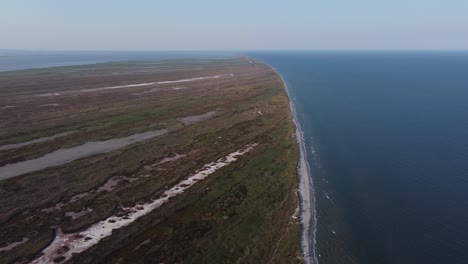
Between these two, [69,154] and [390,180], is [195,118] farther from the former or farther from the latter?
[390,180]

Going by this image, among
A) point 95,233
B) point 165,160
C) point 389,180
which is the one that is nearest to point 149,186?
point 165,160

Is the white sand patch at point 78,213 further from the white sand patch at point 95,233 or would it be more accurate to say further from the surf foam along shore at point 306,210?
the surf foam along shore at point 306,210

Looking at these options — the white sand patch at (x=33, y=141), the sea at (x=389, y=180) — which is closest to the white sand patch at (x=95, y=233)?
the sea at (x=389, y=180)

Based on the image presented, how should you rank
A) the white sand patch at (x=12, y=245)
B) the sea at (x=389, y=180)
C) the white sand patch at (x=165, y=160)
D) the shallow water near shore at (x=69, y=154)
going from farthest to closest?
the white sand patch at (x=165, y=160) < the shallow water near shore at (x=69, y=154) < the sea at (x=389, y=180) < the white sand patch at (x=12, y=245)

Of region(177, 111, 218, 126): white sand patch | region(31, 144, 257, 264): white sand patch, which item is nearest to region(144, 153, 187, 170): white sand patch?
region(31, 144, 257, 264): white sand patch

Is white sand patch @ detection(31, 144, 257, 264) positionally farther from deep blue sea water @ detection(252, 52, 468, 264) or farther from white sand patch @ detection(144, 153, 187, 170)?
deep blue sea water @ detection(252, 52, 468, 264)

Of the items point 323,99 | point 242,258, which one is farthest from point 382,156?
point 323,99

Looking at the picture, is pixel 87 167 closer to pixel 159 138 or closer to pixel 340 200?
pixel 159 138
